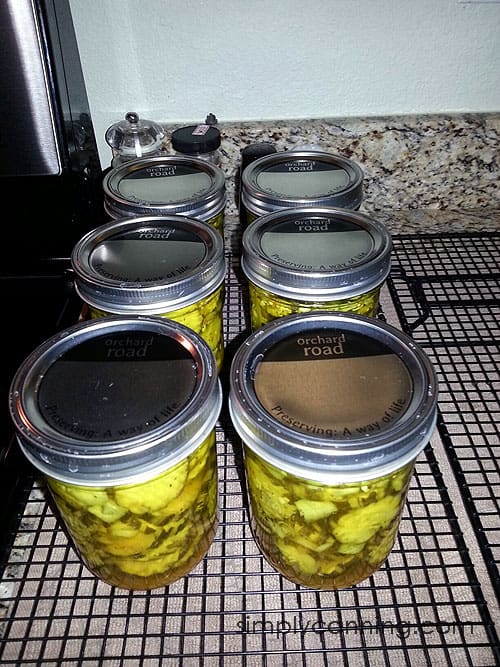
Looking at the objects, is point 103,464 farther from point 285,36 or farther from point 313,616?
point 285,36

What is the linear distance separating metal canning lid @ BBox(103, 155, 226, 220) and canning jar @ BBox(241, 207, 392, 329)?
0.08m

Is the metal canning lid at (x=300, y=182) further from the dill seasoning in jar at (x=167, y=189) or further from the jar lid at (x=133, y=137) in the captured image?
the jar lid at (x=133, y=137)

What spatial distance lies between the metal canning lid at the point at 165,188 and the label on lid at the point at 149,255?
0.15ft

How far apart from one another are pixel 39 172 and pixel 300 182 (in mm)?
308

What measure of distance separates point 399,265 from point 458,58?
0.31 m

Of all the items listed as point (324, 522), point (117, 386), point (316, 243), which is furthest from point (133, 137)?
point (324, 522)

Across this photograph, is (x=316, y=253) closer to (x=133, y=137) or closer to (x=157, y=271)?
(x=157, y=271)

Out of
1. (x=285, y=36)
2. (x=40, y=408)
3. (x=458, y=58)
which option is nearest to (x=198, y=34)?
(x=285, y=36)

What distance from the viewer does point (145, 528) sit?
455 millimetres

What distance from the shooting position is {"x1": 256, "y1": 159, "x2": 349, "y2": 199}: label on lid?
2.35 ft

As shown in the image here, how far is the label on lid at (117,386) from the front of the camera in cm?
43

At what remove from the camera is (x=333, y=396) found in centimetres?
45

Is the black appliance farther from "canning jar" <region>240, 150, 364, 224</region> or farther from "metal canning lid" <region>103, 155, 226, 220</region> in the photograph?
"canning jar" <region>240, 150, 364, 224</region>

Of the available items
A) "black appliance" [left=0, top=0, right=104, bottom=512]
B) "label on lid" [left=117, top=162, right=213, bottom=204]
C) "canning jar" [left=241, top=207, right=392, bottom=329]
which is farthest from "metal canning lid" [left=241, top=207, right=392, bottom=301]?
"black appliance" [left=0, top=0, right=104, bottom=512]
